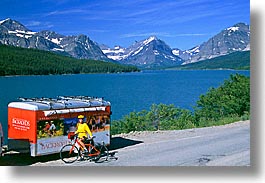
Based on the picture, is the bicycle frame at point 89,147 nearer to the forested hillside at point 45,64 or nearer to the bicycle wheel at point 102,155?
the bicycle wheel at point 102,155

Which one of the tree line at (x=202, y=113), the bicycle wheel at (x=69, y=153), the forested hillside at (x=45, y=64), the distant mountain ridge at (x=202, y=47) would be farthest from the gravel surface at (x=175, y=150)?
the forested hillside at (x=45, y=64)

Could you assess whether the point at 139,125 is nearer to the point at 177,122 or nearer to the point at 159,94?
the point at 177,122

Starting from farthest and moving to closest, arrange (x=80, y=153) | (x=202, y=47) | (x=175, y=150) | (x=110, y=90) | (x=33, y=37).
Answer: (x=202, y=47), (x=110, y=90), (x=33, y=37), (x=175, y=150), (x=80, y=153)

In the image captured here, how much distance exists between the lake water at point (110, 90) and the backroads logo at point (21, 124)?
766 millimetres

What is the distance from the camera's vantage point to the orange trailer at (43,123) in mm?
7285

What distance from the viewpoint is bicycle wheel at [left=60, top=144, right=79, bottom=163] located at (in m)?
7.68

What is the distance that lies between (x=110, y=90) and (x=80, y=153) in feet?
24.5

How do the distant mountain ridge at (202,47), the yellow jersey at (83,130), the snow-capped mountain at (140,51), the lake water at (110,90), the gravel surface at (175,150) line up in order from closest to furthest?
the yellow jersey at (83,130) → the gravel surface at (175,150) → the lake water at (110,90) → the distant mountain ridge at (202,47) → the snow-capped mountain at (140,51)

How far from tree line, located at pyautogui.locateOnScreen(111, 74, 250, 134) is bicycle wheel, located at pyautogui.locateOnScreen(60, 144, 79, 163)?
18.0 feet

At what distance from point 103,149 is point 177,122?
20.5 feet

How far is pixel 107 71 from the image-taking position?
14625mm

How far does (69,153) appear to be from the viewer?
7.73 meters

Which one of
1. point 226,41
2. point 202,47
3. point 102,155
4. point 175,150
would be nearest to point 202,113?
point 226,41

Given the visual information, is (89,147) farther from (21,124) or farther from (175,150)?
(175,150)
